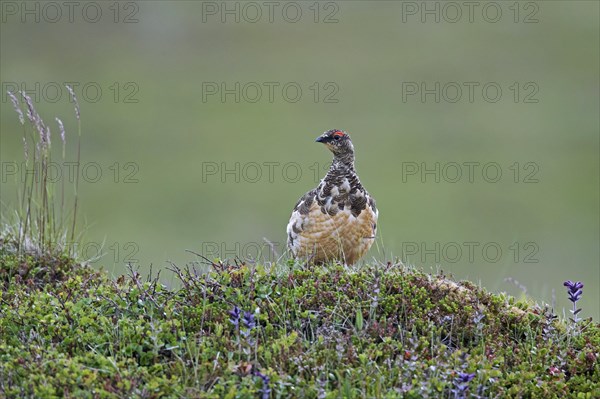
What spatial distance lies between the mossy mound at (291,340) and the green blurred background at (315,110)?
2227 cm

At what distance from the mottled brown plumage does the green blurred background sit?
2049 centimetres

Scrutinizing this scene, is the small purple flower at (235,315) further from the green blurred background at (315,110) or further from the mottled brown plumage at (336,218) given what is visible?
the green blurred background at (315,110)

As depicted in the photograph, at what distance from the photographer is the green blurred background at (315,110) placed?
104 feet

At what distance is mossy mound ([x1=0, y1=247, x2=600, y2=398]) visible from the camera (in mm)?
5535

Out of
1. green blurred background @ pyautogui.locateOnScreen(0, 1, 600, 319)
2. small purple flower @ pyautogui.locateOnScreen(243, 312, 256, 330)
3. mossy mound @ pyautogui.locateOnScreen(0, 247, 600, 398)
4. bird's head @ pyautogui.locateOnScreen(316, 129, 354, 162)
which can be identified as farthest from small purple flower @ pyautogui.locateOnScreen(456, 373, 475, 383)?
green blurred background @ pyautogui.locateOnScreen(0, 1, 600, 319)

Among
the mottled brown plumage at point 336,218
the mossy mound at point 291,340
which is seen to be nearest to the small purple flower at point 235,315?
the mossy mound at point 291,340

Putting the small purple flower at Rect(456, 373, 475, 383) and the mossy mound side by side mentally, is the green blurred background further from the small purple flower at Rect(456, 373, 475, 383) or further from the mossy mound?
the small purple flower at Rect(456, 373, 475, 383)

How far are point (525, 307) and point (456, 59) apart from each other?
3311 centimetres

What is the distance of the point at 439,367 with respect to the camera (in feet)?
19.0

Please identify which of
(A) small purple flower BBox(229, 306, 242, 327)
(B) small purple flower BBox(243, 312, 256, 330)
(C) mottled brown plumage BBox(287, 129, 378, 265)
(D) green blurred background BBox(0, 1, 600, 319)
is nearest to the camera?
(B) small purple flower BBox(243, 312, 256, 330)

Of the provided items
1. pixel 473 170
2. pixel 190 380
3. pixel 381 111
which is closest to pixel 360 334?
pixel 190 380

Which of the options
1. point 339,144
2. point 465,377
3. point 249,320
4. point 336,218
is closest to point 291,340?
point 249,320

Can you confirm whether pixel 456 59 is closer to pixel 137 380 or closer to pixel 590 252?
pixel 590 252

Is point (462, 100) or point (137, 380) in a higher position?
point (462, 100)
